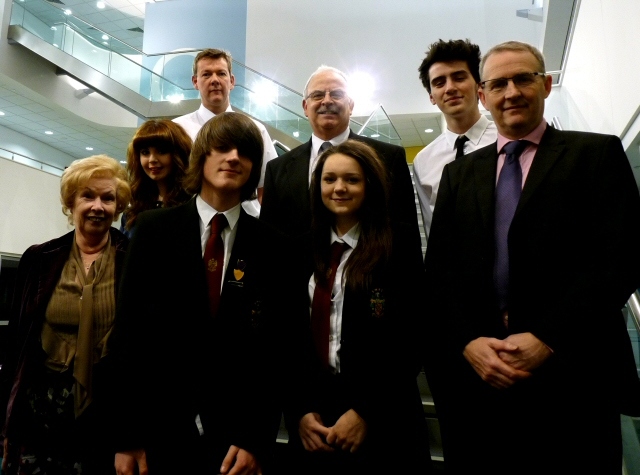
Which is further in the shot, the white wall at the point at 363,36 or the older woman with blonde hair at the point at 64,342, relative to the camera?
the white wall at the point at 363,36

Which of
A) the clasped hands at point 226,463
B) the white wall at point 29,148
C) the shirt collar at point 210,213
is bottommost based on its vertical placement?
the clasped hands at point 226,463

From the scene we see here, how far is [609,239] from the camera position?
4.67ft

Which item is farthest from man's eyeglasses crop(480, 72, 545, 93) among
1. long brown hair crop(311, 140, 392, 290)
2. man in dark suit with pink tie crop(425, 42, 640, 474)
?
long brown hair crop(311, 140, 392, 290)

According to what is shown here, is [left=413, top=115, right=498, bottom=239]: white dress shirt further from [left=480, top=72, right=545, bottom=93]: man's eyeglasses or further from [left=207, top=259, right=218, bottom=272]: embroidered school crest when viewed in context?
[left=207, top=259, right=218, bottom=272]: embroidered school crest

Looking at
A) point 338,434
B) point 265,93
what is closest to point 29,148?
point 265,93

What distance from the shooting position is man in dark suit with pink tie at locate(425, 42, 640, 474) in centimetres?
140

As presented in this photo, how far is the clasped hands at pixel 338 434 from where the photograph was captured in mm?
1557

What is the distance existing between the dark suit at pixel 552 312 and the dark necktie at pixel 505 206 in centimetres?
3

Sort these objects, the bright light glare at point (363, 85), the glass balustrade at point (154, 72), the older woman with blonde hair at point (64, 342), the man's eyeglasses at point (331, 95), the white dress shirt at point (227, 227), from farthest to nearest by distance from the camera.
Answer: the bright light glare at point (363, 85) < the glass balustrade at point (154, 72) < the man's eyeglasses at point (331, 95) < the older woman with blonde hair at point (64, 342) < the white dress shirt at point (227, 227)

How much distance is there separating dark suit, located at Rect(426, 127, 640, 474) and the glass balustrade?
22.4 ft

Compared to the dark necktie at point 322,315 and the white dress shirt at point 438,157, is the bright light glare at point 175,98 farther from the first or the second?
the dark necktie at point 322,315

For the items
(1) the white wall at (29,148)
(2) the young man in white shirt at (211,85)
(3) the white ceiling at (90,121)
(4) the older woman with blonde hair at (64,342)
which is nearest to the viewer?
(4) the older woman with blonde hair at (64,342)

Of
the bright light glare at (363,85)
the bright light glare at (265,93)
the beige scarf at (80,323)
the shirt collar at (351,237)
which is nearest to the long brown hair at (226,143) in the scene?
Answer: the shirt collar at (351,237)

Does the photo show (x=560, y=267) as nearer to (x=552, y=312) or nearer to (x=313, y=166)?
(x=552, y=312)
